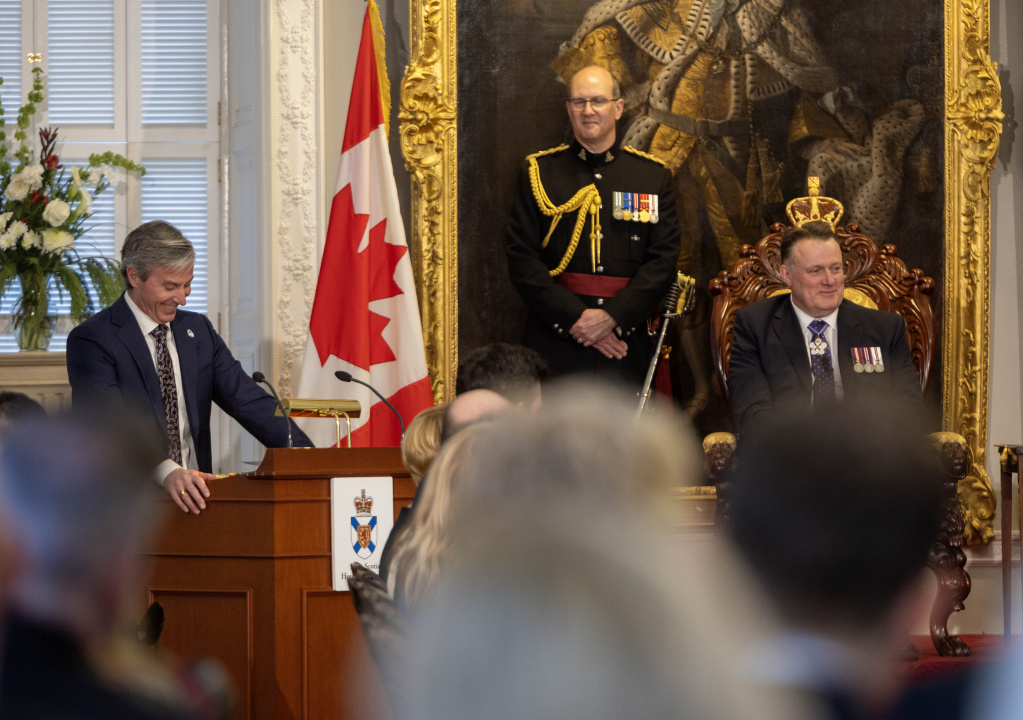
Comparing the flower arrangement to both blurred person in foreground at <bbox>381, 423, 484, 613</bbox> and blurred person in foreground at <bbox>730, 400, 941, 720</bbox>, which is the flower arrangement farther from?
blurred person in foreground at <bbox>730, 400, 941, 720</bbox>

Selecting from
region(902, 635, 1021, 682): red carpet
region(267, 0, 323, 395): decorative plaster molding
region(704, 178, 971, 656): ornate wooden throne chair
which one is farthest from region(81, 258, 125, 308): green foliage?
region(902, 635, 1021, 682): red carpet

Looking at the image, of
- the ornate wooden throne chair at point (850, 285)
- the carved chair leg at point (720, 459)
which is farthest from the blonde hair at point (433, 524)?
the ornate wooden throne chair at point (850, 285)

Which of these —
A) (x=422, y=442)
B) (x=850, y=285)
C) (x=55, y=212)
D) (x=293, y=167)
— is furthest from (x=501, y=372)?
(x=55, y=212)

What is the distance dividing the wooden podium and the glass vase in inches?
96.6

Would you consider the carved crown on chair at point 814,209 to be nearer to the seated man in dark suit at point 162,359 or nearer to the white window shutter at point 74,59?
the seated man in dark suit at point 162,359

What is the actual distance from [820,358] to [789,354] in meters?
0.13

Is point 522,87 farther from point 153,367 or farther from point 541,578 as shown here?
point 541,578

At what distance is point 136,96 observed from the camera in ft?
20.1

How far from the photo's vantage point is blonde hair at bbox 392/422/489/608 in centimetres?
132

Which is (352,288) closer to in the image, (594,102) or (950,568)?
(594,102)

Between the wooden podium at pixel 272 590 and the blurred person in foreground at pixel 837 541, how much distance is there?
232 centimetres

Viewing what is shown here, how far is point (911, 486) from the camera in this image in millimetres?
1059

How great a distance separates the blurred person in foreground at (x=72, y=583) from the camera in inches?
49.1

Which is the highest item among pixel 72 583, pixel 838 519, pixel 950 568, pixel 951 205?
pixel 951 205
